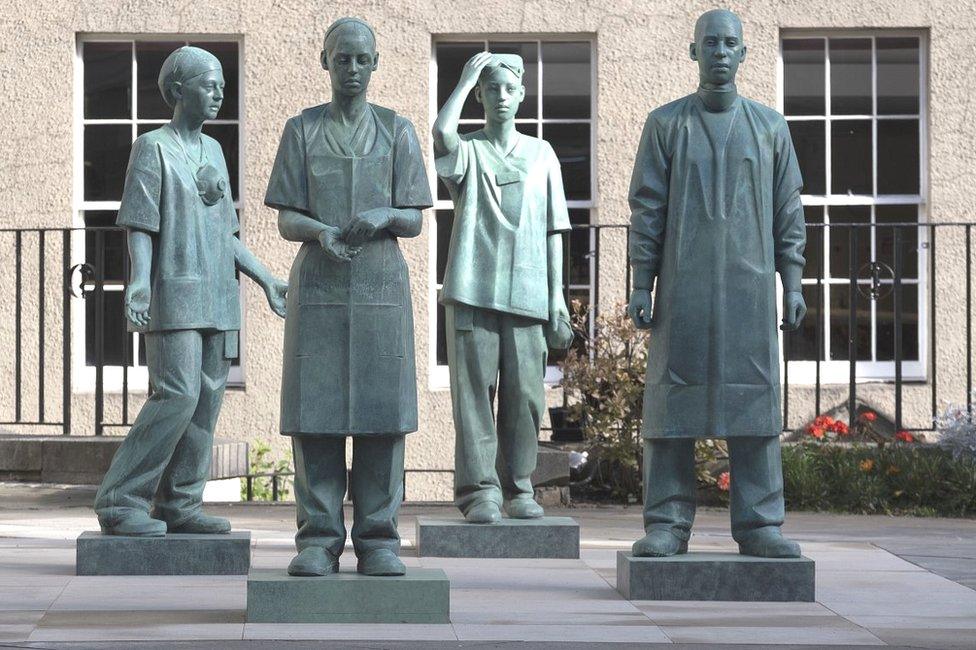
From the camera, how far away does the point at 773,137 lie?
6.62 meters

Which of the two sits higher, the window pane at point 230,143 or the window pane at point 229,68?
the window pane at point 229,68

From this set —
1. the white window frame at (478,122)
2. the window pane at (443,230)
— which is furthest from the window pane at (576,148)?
the window pane at (443,230)

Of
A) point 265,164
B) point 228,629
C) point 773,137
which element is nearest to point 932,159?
point 265,164

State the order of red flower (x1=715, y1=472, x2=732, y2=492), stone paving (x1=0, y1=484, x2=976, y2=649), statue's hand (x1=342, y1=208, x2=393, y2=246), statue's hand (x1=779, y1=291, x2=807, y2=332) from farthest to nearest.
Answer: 1. red flower (x1=715, y1=472, x2=732, y2=492)
2. statue's hand (x1=779, y1=291, x2=807, y2=332)
3. statue's hand (x1=342, y1=208, x2=393, y2=246)
4. stone paving (x1=0, y1=484, x2=976, y2=649)

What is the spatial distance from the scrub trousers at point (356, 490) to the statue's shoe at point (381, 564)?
0.9 inches

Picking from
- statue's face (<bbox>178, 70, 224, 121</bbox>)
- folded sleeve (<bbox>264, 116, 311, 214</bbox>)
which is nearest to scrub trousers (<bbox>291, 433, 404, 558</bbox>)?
folded sleeve (<bbox>264, 116, 311, 214</bbox>)

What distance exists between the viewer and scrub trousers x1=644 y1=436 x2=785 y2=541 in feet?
21.8

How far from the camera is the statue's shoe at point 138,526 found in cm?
702

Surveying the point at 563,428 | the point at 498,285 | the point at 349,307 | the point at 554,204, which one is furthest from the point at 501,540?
the point at 563,428

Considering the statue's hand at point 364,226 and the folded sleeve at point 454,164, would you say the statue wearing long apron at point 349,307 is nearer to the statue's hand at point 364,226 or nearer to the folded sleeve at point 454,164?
the statue's hand at point 364,226

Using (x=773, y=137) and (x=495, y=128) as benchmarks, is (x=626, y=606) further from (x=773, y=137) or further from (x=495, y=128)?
(x=495, y=128)

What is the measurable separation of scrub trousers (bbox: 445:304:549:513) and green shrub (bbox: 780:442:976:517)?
2755 mm

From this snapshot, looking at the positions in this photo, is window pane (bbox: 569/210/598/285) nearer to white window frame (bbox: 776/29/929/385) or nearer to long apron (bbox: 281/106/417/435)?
white window frame (bbox: 776/29/929/385)

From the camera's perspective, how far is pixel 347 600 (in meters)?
5.80
